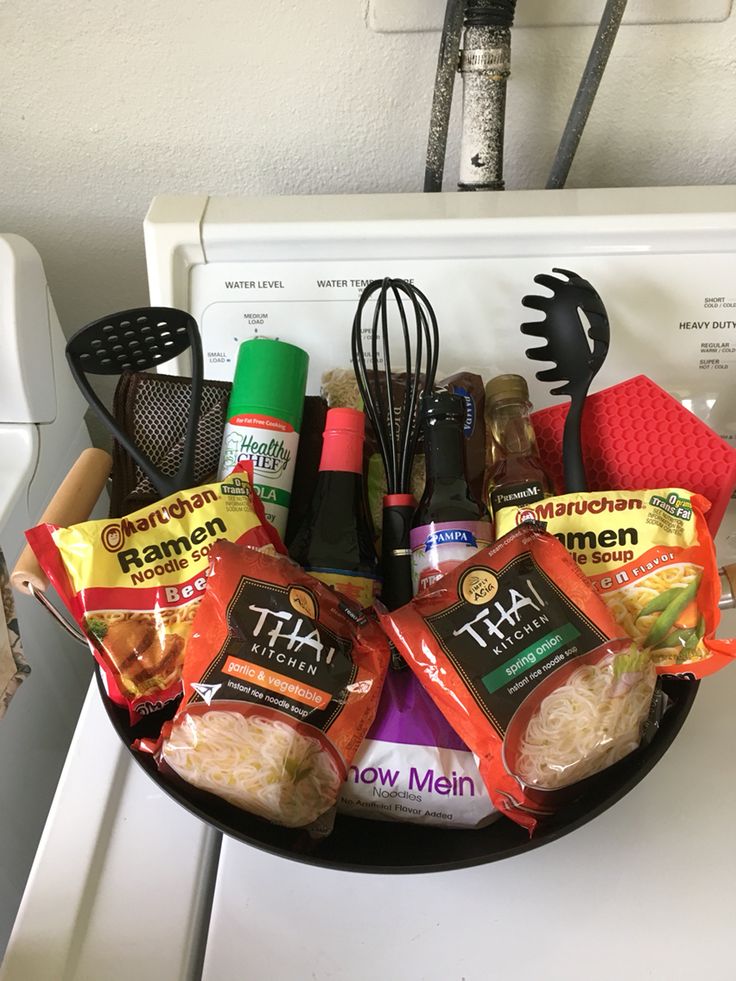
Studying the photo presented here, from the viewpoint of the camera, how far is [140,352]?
1.86 feet

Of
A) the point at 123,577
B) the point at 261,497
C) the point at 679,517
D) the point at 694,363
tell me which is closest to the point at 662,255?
the point at 694,363

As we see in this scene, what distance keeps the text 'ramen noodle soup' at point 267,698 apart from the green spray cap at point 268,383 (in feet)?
0.53

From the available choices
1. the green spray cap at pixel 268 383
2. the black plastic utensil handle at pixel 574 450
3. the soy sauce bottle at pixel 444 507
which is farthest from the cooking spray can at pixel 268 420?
the black plastic utensil handle at pixel 574 450

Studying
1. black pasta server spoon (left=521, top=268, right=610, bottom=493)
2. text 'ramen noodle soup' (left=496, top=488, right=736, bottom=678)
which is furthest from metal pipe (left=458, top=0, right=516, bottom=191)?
text 'ramen noodle soup' (left=496, top=488, right=736, bottom=678)

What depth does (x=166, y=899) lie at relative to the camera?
442 mm

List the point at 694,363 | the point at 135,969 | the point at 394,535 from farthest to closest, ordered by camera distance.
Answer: the point at 694,363, the point at 394,535, the point at 135,969

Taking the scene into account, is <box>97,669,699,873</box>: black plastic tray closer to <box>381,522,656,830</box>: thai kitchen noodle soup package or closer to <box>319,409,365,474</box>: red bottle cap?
<box>381,522,656,830</box>: thai kitchen noodle soup package

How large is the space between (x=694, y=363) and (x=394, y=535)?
1.06ft

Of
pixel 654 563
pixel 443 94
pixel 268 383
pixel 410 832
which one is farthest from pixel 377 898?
pixel 443 94

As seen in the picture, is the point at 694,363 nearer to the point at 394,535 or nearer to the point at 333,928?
the point at 394,535

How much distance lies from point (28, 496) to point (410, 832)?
1.42ft

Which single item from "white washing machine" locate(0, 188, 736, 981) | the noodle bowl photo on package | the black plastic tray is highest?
the noodle bowl photo on package

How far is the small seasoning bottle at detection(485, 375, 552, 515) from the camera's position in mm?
561

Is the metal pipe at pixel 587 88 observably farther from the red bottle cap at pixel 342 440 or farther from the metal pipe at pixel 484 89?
the red bottle cap at pixel 342 440
